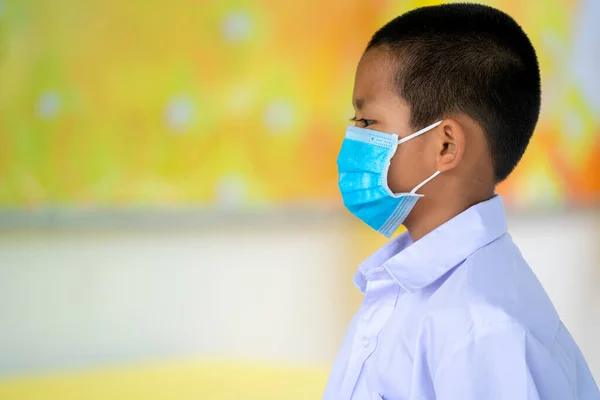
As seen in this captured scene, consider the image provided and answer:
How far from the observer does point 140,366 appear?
2150mm

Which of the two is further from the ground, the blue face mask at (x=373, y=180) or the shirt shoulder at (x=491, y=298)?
the blue face mask at (x=373, y=180)

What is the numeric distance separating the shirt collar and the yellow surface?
3.26 feet

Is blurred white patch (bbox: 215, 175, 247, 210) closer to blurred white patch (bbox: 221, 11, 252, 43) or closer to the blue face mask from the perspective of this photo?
blurred white patch (bbox: 221, 11, 252, 43)

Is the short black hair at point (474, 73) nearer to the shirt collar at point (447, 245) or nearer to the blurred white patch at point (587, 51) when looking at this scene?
the shirt collar at point (447, 245)

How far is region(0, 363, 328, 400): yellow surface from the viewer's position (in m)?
1.86

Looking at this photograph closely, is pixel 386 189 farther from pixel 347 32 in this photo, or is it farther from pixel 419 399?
pixel 347 32

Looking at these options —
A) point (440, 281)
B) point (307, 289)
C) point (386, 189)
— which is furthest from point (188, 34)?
point (440, 281)

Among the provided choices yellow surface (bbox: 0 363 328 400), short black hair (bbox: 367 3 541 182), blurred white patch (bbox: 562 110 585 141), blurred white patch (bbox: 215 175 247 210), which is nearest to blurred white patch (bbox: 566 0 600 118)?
blurred white patch (bbox: 562 110 585 141)

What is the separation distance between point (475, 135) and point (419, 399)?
1.26 ft

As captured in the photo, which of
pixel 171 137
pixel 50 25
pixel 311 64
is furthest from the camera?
pixel 311 64

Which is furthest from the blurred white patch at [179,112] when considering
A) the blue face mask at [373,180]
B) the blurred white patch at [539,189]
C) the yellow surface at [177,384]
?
the blurred white patch at [539,189]

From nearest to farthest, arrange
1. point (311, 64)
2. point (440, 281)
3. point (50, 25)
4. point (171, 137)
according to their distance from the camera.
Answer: point (440, 281) → point (50, 25) → point (171, 137) → point (311, 64)

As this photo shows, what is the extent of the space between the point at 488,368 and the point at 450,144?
33cm

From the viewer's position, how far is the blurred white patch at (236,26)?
7.16ft
